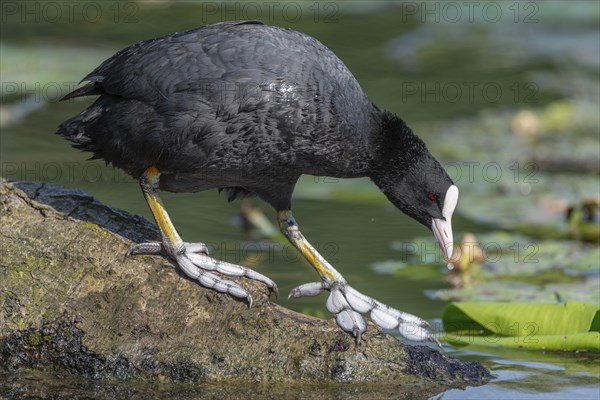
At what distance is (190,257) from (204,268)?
0.09m

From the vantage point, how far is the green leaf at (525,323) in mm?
5305

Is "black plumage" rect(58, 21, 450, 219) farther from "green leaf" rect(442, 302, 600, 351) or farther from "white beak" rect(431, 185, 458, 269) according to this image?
"green leaf" rect(442, 302, 600, 351)

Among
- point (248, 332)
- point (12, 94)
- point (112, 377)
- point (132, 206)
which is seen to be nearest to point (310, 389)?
point (248, 332)

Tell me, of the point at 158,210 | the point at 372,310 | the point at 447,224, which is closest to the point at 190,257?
the point at 158,210

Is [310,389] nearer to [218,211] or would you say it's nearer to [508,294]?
[508,294]

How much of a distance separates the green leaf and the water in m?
0.10

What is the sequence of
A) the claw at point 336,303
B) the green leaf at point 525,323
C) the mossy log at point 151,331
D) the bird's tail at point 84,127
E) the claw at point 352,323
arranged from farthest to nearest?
the green leaf at point 525,323
the bird's tail at point 84,127
the claw at point 336,303
the claw at point 352,323
the mossy log at point 151,331

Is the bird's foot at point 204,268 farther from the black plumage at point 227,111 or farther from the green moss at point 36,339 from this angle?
the green moss at point 36,339

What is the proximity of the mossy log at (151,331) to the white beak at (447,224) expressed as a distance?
2.91 feet

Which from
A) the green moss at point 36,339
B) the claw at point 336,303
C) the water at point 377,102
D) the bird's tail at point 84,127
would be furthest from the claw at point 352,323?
the bird's tail at point 84,127

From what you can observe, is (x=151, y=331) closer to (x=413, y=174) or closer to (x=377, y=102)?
(x=413, y=174)

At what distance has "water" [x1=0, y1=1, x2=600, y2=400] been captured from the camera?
5.25m

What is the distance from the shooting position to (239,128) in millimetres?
4988

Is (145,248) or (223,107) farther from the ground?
(223,107)
